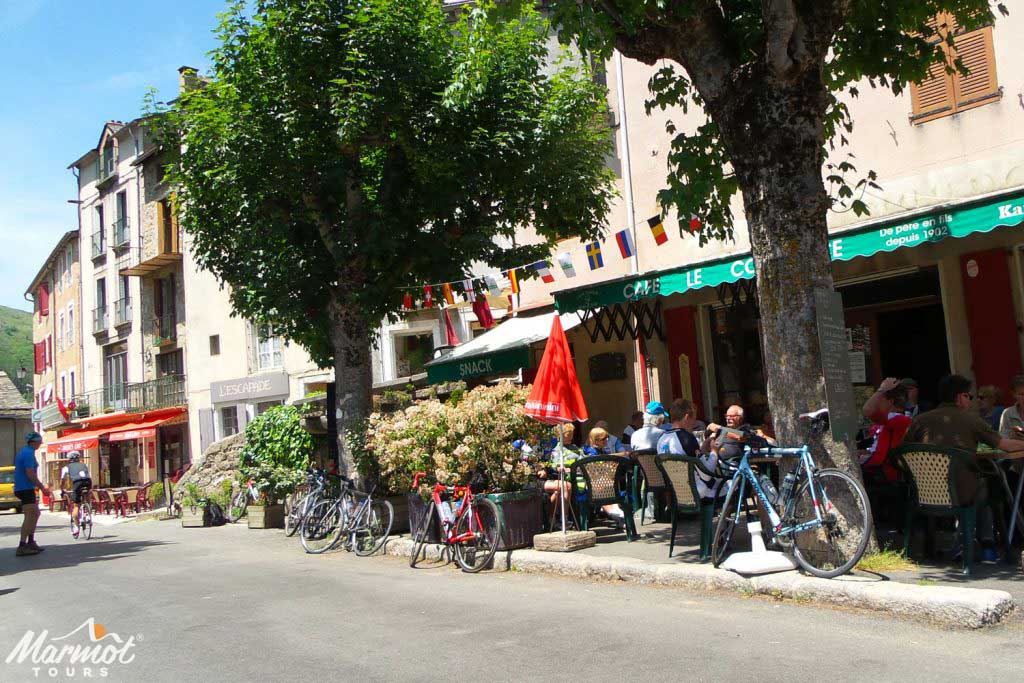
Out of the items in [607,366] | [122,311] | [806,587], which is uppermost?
[122,311]

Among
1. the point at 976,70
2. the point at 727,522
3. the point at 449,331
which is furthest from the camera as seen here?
the point at 449,331

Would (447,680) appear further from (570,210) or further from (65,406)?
(65,406)

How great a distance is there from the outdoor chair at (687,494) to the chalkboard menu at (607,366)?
782cm

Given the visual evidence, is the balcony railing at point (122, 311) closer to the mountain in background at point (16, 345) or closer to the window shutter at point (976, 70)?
the window shutter at point (976, 70)

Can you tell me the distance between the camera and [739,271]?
1041 centimetres

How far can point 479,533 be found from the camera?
30.1 ft

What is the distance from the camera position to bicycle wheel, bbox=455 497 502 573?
355 inches

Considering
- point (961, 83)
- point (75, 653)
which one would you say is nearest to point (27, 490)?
point (75, 653)

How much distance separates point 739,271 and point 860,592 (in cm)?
527

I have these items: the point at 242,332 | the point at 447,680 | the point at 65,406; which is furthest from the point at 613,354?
the point at 65,406

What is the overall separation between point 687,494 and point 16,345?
118311mm

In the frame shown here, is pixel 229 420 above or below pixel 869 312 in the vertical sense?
below

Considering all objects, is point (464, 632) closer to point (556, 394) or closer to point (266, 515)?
point (556, 394)

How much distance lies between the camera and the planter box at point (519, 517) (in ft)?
30.3
